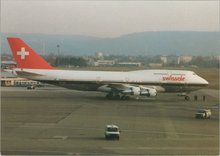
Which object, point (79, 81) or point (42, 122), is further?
point (79, 81)

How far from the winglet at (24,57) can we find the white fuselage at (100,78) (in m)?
0.56

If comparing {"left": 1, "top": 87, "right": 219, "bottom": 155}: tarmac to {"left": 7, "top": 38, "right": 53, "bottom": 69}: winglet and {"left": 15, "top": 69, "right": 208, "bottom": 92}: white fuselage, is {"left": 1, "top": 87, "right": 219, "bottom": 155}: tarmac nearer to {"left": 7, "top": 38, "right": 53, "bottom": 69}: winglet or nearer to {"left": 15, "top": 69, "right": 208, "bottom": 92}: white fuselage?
{"left": 15, "top": 69, "right": 208, "bottom": 92}: white fuselage

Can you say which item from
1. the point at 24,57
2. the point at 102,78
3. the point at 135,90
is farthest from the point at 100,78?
the point at 24,57

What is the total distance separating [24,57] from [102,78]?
26.9ft

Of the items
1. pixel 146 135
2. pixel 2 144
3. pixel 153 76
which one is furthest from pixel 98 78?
pixel 2 144

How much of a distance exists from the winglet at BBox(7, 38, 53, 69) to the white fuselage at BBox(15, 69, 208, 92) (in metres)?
0.56

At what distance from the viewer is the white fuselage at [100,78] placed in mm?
44875

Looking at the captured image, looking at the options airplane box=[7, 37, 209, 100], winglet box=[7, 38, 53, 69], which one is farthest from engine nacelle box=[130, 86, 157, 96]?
winglet box=[7, 38, 53, 69]

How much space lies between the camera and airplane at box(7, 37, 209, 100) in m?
44.8

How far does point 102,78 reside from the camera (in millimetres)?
45188

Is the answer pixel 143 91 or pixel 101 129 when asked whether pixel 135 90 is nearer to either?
pixel 143 91

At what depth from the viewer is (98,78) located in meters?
45.1

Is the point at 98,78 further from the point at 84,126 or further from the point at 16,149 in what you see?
the point at 16,149

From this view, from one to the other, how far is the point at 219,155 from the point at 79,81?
27.7m
